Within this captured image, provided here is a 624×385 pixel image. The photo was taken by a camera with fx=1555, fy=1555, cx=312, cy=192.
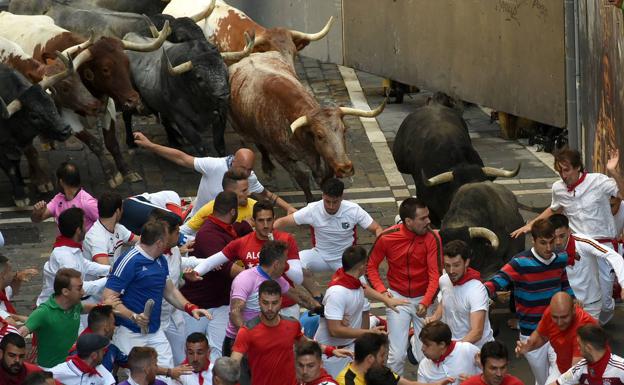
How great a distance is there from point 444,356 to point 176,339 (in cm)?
263

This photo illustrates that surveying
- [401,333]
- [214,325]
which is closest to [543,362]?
[401,333]

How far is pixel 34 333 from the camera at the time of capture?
40.1 feet

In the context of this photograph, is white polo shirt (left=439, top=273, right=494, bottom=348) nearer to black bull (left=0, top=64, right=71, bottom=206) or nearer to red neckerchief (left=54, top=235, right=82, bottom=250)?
red neckerchief (left=54, top=235, right=82, bottom=250)

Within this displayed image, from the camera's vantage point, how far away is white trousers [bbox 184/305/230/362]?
43.5ft

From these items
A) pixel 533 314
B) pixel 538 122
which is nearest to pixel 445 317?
pixel 533 314

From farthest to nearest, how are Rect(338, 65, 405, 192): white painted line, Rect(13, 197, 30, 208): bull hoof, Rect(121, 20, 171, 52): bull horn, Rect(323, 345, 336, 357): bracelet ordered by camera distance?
Rect(338, 65, 405, 192): white painted line
Rect(121, 20, 171, 52): bull horn
Rect(13, 197, 30, 208): bull hoof
Rect(323, 345, 336, 357): bracelet

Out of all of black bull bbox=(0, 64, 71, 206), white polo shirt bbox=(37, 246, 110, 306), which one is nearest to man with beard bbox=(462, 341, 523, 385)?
white polo shirt bbox=(37, 246, 110, 306)

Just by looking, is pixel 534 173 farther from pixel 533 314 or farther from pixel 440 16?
pixel 533 314

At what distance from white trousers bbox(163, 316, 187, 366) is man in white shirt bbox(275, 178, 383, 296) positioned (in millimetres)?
1704

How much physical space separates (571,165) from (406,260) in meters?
2.15

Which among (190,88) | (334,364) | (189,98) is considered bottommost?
(189,98)

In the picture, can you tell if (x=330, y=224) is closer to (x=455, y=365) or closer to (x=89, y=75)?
(x=455, y=365)

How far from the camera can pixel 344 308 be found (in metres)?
12.7

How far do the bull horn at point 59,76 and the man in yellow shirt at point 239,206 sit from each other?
17.0ft
